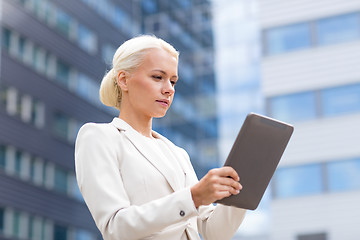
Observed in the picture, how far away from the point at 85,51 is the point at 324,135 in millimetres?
12936

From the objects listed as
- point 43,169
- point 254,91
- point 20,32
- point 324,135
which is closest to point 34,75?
point 20,32

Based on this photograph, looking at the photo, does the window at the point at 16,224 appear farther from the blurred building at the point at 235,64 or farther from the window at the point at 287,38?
the window at the point at 287,38

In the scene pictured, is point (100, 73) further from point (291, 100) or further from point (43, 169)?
point (291, 100)

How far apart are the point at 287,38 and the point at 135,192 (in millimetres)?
21580

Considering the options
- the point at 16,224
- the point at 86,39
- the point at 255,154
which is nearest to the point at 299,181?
the point at 16,224

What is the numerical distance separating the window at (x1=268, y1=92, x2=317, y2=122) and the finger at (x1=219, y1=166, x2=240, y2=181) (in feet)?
67.9

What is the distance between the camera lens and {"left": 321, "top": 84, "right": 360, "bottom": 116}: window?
22025 millimetres

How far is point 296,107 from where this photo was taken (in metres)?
22.9

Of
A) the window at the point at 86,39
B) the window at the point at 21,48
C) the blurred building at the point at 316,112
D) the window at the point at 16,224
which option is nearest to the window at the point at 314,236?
the blurred building at the point at 316,112

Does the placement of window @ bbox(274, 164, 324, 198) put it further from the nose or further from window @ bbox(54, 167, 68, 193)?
the nose

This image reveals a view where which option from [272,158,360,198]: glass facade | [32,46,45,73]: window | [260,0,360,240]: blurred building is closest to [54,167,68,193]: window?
[32,46,45,73]: window

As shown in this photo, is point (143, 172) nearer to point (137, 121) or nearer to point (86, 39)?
point (137, 121)

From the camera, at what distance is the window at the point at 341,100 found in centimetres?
2202

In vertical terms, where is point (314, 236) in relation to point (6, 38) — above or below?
below
